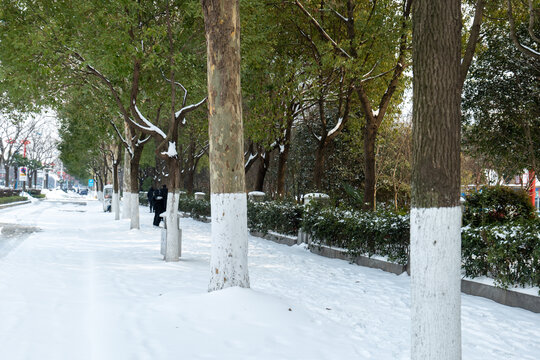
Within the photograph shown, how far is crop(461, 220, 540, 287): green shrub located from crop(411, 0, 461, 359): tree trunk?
3818 millimetres

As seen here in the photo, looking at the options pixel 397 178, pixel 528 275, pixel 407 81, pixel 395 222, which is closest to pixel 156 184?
pixel 397 178

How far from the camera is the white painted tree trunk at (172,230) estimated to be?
10.9m

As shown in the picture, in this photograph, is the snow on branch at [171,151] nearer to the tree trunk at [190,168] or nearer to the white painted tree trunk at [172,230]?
the white painted tree trunk at [172,230]

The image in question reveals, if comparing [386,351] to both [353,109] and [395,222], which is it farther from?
[353,109]

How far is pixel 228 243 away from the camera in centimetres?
659

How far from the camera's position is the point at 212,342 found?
16.2 ft

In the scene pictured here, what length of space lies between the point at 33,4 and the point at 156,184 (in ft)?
116

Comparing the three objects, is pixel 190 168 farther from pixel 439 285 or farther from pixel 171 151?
pixel 439 285

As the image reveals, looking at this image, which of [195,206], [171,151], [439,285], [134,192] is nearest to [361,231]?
[171,151]

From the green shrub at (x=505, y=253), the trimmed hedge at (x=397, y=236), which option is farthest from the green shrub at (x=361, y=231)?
the green shrub at (x=505, y=253)

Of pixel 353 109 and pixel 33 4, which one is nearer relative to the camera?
pixel 33 4

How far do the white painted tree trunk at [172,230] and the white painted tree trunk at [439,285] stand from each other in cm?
800

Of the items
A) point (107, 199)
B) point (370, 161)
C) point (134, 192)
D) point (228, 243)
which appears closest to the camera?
point (228, 243)

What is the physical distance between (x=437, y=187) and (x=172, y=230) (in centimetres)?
833
